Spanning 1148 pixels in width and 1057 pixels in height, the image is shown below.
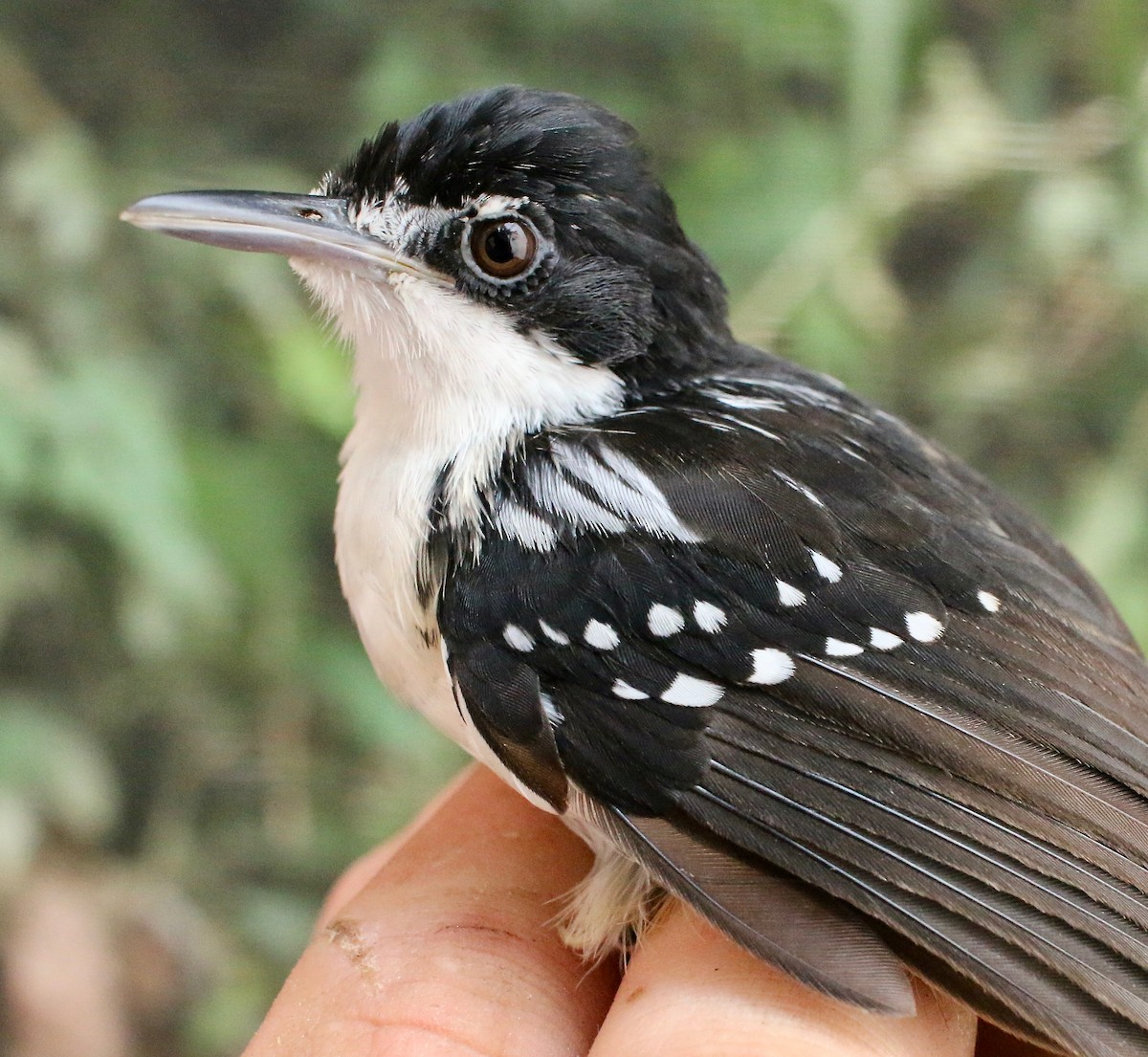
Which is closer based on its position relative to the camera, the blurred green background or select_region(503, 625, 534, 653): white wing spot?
select_region(503, 625, 534, 653): white wing spot

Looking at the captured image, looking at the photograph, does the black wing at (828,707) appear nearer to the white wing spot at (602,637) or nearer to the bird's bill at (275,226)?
the white wing spot at (602,637)

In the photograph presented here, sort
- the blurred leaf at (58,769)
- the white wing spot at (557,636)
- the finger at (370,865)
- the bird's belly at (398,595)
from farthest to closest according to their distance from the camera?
the blurred leaf at (58,769), the finger at (370,865), the bird's belly at (398,595), the white wing spot at (557,636)

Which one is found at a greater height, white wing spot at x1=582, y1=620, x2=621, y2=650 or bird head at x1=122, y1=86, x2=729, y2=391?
bird head at x1=122, y1=86, x2=729, y2=391

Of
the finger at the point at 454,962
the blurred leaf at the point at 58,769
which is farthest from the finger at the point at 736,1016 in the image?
the blurred leaf at the point at 58,769

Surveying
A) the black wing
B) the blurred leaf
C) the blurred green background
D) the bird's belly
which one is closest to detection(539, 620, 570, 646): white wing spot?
the black wing

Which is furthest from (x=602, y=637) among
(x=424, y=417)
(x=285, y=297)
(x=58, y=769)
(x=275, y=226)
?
(x=58, y=769)

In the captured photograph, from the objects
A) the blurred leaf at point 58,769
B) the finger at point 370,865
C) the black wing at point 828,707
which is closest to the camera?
the black wing at point 828,707

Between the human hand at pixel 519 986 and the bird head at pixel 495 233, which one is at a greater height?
the bird head at pixel 495 233

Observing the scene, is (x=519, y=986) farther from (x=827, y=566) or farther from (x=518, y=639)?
(x=827, y=566)

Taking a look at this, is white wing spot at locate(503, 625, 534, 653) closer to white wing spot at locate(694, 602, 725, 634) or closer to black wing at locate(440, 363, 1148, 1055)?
black wing at locate(440, 363, 1148, 1055)
